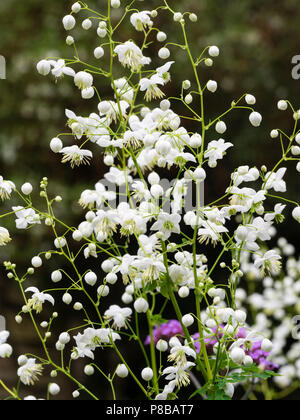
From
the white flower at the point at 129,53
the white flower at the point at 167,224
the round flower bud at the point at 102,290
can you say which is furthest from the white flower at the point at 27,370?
the white flower at the point at 129,53

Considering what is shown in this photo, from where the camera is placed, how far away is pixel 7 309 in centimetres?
317

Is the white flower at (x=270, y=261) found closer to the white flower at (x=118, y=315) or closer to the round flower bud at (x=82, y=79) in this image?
the white flower at (x=118, y=315)

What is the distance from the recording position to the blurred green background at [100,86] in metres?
2.90

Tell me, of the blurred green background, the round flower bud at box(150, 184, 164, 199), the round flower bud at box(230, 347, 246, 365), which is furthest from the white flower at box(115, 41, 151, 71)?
the blurred green background

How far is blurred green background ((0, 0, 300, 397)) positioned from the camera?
9.50 feet

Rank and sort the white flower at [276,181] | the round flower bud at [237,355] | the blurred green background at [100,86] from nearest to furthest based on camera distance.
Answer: the round flower bud at [237,355] → the white flower at [276,181] → the blurred green background at [100,86]

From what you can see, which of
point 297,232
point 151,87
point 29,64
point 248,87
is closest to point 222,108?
point 248,87

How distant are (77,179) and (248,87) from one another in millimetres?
1055

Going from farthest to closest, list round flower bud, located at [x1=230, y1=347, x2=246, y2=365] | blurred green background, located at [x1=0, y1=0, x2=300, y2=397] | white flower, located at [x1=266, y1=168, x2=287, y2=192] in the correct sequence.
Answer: blurred green background, located at [x1=0, y1=0, x2=300, y2=397] < white flower, located at [x1=266, y1=168, x2=287, y2=192] < round flower bud, located at [x1=230, y1=347, x2=246, y2=365]

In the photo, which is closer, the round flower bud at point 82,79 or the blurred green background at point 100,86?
the round flower bud at point 82,79

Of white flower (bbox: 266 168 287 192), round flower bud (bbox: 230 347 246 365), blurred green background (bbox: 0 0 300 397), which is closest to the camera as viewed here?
round flower bud (bbox: 230 347 246 365)

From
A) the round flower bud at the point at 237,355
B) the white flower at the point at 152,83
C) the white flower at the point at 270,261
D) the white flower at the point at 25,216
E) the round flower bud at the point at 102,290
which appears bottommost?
the round flower bud at the point at 237,355

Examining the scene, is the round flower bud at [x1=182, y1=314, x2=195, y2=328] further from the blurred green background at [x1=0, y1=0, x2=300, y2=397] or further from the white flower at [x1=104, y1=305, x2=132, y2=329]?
the blurred green background at [x1=0, y1=0, x2=300, y2=397]

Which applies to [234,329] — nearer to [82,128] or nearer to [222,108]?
[82,128]
